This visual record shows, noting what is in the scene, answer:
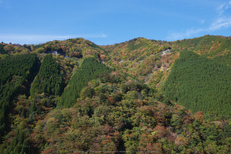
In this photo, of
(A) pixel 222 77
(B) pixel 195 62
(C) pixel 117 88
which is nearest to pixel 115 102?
(C) pixel 117 88

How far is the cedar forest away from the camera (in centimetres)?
4609

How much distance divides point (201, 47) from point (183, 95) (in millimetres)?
92392

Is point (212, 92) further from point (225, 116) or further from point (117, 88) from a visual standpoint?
point (117, 88)

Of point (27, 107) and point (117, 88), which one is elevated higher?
point (117, 88)

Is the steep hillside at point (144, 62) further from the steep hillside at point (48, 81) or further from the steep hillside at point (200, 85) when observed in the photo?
the steep hillside at point (48, 81)

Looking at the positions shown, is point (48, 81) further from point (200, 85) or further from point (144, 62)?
point (144, 62)

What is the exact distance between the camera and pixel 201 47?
158375mm

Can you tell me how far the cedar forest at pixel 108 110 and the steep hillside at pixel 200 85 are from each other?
0.39 meters

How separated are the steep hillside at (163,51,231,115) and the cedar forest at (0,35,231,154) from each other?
0.39 m

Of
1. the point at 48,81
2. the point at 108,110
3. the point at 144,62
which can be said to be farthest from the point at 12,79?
the point at 144,62

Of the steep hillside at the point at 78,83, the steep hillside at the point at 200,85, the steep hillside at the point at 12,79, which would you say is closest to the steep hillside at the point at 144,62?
the steep hillside at the point at 200,85

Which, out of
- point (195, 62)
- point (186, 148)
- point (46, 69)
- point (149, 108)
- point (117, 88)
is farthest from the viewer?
point (195, 62)

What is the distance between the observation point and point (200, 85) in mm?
86688

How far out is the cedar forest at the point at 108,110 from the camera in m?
46.1
